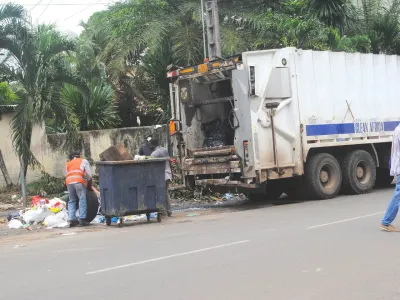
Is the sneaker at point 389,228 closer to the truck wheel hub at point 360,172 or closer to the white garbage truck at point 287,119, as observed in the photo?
the white garbage truck at point 287,119

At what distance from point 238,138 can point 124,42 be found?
7.13 metres

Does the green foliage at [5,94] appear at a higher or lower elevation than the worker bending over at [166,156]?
higher

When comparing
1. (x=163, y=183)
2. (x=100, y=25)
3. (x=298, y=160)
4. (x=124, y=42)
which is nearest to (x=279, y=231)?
(x=163, y=183)

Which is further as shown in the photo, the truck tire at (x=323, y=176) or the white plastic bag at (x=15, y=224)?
the truck tire at (x=323, y=176)

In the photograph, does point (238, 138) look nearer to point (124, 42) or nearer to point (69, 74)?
point (69, 74)

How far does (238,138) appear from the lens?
11.1 metres

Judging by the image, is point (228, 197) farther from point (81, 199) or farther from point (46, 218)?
point (46, 218)

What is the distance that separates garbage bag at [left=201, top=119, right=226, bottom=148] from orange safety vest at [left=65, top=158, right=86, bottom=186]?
3.39m

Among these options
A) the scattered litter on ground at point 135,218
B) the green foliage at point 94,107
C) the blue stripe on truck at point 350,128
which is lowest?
the scattered litter on ground at point 135,218

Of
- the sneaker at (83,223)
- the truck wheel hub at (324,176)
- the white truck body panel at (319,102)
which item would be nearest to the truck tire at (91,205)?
the sneaker at (83,223)

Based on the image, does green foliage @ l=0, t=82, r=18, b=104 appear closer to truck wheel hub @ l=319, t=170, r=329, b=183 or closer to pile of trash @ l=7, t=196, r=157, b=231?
pile of trash @ l=7, t=196, r=157, b=231

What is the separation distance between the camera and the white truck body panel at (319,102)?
11.1m

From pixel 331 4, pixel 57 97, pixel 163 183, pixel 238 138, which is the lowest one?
pixel 163 183

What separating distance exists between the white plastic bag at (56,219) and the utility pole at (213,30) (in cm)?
615
